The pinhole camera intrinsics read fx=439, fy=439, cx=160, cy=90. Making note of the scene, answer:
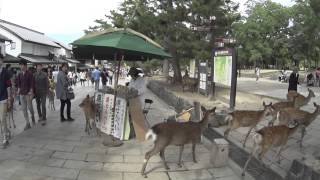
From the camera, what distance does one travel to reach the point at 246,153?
9.25m

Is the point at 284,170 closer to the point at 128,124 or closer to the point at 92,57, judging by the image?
the point at 128,124

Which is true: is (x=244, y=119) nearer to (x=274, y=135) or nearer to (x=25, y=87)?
(x=274, y=135)

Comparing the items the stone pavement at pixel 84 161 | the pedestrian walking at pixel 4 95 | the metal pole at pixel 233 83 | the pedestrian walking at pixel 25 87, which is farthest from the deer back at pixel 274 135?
the metal pole at pixel 233 83

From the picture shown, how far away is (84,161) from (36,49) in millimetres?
47330

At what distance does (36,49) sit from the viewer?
53344 millimetres

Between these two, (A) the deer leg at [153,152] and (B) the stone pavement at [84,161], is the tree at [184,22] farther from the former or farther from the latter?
(A) the deer leg at [153,152]

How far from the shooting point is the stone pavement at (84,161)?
757 centimetres

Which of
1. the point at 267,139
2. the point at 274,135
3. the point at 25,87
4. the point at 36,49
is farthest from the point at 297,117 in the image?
the point at 36,49

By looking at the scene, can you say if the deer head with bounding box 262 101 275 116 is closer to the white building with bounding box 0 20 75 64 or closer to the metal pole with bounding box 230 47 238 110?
the metal pole with bounding box 230 47 238 110

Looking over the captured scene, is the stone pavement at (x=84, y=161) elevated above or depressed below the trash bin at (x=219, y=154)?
below

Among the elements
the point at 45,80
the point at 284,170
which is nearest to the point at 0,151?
the point at 45,80

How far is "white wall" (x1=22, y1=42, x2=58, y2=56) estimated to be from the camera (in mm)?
49031

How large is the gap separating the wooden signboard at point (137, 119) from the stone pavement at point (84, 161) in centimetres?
32

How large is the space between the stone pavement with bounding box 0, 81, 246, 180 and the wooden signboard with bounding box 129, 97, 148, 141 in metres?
0.32
